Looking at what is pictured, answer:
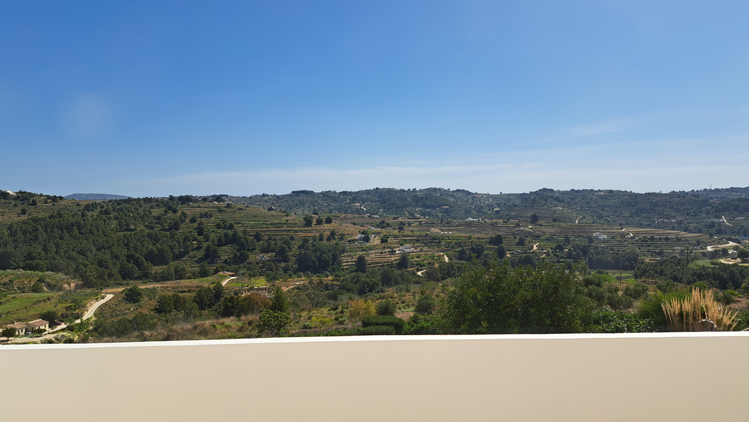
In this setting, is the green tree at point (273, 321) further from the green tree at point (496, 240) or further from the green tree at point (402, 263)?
the green tree at point (496, 240)

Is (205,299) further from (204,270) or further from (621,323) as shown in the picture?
(621,323)

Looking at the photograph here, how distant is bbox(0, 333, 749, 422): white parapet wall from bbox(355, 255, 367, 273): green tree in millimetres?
14454

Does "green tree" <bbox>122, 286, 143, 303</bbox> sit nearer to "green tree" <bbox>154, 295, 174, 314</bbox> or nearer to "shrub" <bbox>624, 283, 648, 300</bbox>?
"green tree" <bbox>154, 295, 174, 314</bbox>

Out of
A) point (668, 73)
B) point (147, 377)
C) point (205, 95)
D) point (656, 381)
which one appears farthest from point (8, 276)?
point (668, 73)

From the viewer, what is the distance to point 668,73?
4.82 meters

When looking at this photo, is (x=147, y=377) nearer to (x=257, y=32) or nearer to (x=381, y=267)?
(x=257, y=32)

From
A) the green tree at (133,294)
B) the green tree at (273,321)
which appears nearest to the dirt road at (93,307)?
the green tree at (133,294)

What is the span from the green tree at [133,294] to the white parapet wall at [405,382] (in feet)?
30.5

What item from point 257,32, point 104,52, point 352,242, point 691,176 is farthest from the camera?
point 352,242

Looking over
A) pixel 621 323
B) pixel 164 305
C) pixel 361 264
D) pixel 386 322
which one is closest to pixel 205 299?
pixel 164 305

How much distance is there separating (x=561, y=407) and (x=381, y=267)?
49.2 feet

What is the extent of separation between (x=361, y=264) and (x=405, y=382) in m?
Result: 15.8

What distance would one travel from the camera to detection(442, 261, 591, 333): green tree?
3.14m

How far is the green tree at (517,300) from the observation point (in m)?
3.14
